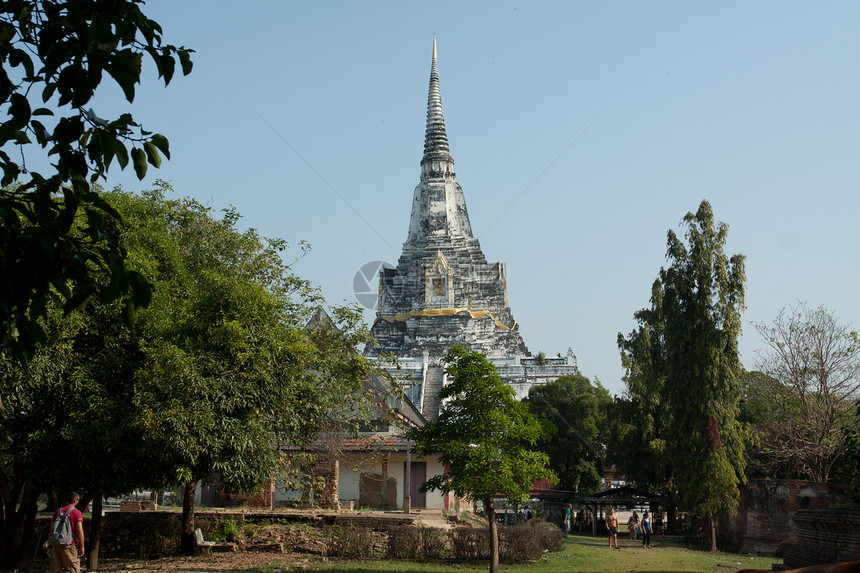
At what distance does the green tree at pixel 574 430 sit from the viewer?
46375 millimetres

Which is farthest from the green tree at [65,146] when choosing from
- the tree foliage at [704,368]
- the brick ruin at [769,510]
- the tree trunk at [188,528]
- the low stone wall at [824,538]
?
the tree foliage at [704,368]

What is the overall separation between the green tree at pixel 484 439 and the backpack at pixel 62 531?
6407mm

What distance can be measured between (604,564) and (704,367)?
29.9ft

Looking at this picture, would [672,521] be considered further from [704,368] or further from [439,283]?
[439,283]

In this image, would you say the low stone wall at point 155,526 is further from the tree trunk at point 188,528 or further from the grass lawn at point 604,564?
the grass lawn at point 604,564

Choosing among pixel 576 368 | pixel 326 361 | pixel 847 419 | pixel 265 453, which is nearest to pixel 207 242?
pixel 326 361

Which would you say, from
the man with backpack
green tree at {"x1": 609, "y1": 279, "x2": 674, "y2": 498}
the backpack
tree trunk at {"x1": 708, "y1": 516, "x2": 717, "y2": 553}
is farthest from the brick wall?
the backpack

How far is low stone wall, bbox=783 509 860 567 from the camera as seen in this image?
37.2 feet

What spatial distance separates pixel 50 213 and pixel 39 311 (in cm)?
50

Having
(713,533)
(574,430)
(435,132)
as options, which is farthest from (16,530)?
(435,132)

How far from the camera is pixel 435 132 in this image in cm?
6900

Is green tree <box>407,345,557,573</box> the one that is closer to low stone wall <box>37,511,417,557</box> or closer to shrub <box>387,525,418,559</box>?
shrub <box>387,525,418,559</box>

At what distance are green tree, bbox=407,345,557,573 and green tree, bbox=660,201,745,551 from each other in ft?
34.0

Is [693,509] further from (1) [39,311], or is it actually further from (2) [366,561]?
(1) [39,311]
